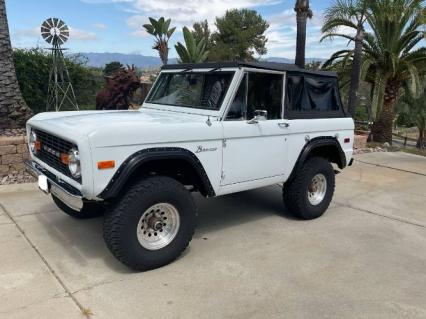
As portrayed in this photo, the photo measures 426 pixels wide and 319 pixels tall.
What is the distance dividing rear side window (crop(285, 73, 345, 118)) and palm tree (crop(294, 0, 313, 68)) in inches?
220

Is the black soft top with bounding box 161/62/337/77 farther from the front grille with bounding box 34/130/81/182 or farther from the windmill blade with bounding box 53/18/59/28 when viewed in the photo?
the windmill blade with bounding box 53/18/59/28

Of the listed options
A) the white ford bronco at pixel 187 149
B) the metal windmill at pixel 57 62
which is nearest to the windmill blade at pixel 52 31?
the metal windmill at pixel 57 62

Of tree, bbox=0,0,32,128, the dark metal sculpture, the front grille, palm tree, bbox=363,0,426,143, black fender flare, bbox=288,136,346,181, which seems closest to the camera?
the front grille

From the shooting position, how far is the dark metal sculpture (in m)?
10.3

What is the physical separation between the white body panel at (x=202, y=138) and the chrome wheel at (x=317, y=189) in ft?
1.93

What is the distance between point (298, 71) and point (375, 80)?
8361mm

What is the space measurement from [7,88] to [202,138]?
4.92 m

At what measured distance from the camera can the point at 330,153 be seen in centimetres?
588

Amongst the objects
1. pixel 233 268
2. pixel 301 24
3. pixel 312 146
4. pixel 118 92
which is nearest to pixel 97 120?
pixel 233 268

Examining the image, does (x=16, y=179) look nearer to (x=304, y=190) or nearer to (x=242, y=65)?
(x=242, y=65)

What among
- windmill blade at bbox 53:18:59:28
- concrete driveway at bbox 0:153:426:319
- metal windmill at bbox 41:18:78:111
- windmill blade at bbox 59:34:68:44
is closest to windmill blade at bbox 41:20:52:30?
metal windmill at bbox 41:18:78:111

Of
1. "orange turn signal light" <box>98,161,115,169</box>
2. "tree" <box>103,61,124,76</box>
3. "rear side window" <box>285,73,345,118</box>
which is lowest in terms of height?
"orange turn signal light" <box>98,161,115,169</box>

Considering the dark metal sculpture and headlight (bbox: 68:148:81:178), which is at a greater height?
the dark metal sculpture

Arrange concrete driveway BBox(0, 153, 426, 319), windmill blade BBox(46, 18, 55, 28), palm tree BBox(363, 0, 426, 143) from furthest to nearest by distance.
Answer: palm tree BBox(363, 0, 426, 143), windmill blade BBox(46, 18, 55, 28), concrete driveway BBox(0, 153, 426, 319)
